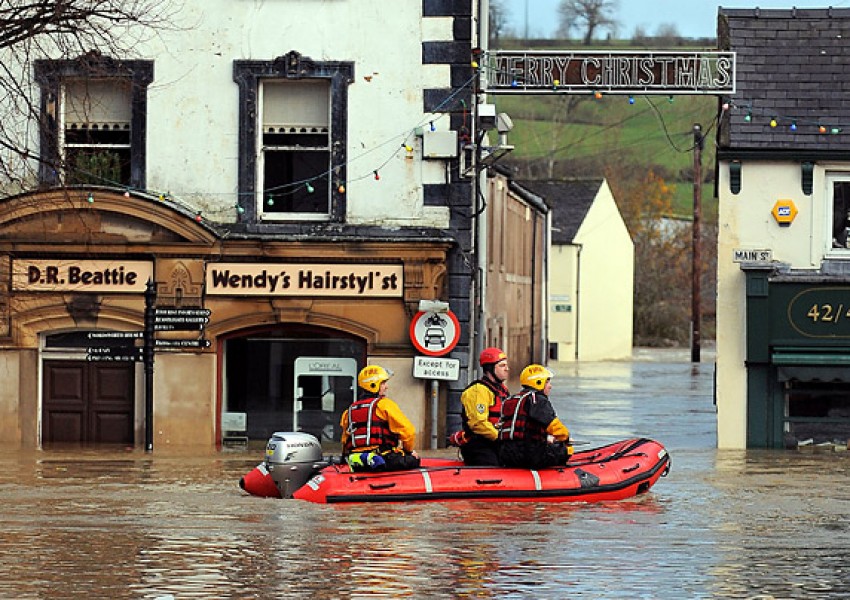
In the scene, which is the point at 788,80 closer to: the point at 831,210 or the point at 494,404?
the point at 831,210

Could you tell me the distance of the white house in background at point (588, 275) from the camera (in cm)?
6906

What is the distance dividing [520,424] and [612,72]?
8.56 metres


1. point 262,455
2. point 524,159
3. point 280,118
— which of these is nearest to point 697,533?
point 262,455

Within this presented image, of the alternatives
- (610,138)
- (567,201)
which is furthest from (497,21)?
(567,201)

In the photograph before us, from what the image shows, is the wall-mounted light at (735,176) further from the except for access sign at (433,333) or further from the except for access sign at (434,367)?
the except for access sign at (434,367)

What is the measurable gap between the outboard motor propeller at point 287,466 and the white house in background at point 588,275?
48.5m

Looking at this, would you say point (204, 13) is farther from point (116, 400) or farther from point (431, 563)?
point (431, 563)

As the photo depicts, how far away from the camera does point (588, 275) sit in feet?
232

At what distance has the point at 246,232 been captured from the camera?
26.3 meters

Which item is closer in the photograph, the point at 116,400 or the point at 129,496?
the point at 129,496

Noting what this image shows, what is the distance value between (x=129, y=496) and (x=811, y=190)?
1184cm

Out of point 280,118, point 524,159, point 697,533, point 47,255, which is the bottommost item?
point 697,533

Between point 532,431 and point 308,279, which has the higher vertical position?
point 308,279

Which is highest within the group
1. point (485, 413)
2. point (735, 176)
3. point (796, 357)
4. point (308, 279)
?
point (735, 176)
